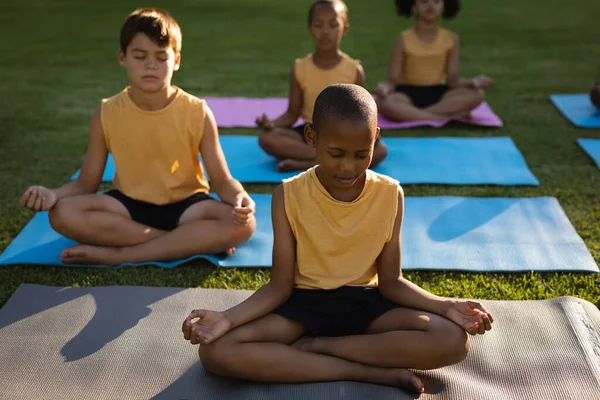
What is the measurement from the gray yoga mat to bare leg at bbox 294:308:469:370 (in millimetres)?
95

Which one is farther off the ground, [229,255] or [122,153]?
[122,153]

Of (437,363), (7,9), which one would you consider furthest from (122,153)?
(7,9)

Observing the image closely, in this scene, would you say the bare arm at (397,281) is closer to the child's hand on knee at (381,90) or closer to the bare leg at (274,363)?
the bare leg at (274,363)

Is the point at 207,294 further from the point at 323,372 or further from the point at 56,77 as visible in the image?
the point at 56,77

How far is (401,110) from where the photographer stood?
5.02 meters

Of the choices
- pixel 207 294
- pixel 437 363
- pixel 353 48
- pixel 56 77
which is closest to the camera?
pixel 437 363

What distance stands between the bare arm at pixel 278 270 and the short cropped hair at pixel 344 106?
1.08ft

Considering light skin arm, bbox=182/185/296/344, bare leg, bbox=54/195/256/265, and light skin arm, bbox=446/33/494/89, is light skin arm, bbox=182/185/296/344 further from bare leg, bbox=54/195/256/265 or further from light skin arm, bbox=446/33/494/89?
light skin arm, bbox=446/33/494/89

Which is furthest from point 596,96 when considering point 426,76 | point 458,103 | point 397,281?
point 397,281

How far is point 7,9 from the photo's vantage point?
381 inches

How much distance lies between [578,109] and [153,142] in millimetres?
3464

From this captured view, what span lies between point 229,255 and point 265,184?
3.13 ft

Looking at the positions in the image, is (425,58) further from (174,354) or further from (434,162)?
(174,354)

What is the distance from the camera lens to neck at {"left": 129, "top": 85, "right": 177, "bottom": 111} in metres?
3.14
